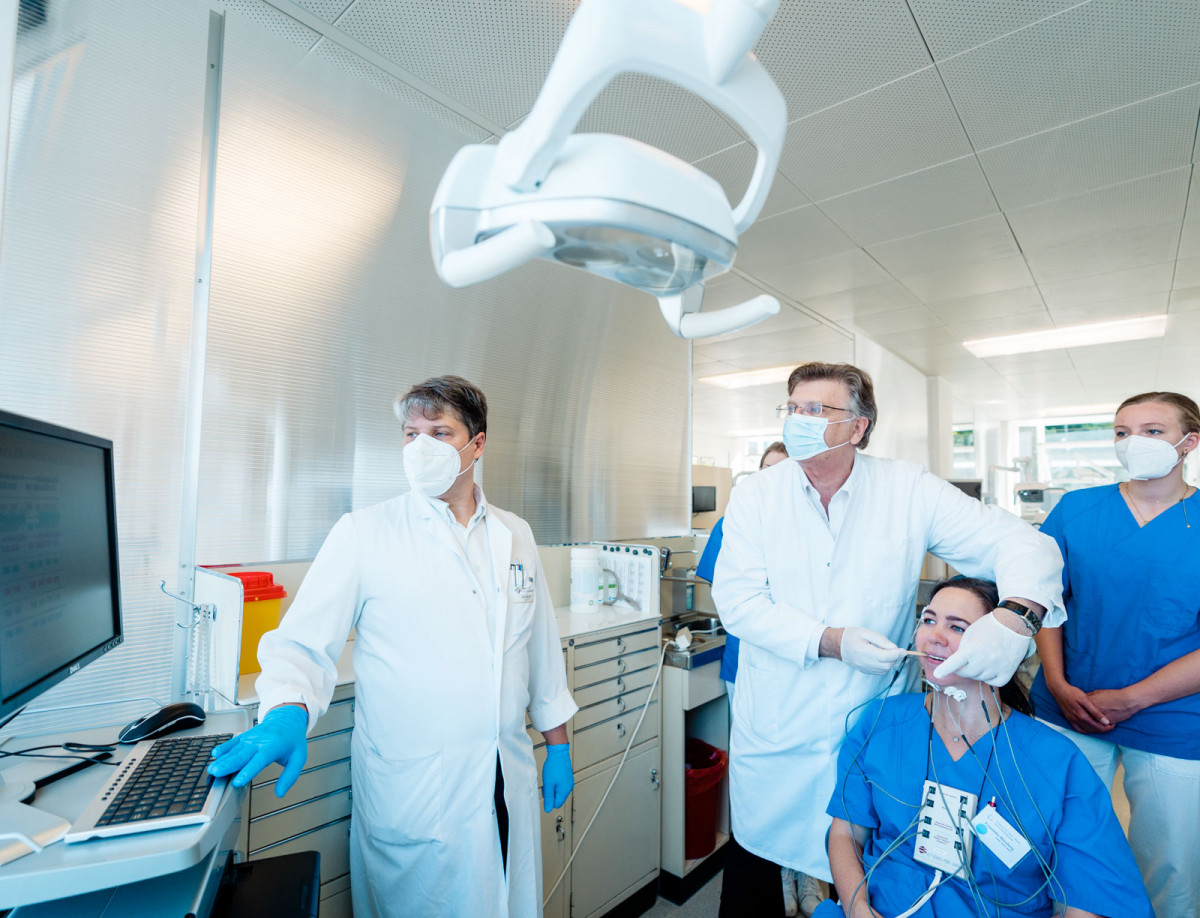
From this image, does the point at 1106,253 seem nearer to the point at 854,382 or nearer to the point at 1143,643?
the point at 1143,643

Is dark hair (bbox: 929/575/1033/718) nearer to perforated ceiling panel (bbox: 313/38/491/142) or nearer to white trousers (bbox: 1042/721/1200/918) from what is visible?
white trousers (bbox: 1042/721/1200/918)

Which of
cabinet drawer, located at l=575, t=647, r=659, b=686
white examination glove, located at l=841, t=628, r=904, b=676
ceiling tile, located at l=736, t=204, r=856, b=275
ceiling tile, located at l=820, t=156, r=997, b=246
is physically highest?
ceiling tile, located at l=736, t=204, r=856, b=275

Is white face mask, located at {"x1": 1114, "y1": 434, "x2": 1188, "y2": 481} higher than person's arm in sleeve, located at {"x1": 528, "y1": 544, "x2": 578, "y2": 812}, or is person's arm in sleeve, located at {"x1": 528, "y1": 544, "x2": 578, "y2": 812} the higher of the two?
white face mask, located at {"x1": 1114, "y1": 434, "x2": 1188, "y2": 481}

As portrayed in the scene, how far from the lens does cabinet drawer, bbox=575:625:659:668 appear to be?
210 cm

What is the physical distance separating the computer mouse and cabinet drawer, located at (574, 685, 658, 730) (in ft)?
3.61

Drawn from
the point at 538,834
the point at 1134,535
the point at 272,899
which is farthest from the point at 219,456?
the point at 1134,535

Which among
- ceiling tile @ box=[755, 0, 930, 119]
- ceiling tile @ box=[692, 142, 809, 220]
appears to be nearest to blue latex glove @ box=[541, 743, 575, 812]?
ceiling tile @ box=[692, 142, 809, 220]

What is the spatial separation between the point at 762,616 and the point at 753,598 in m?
0.06

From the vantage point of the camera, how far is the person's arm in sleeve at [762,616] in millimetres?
1379

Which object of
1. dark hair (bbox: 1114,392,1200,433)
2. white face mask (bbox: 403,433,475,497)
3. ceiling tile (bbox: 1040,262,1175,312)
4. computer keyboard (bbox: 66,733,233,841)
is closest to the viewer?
computer keyboard (bbox: 66,733,233,841)

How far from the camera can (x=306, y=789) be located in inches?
58.7

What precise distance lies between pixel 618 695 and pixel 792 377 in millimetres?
1212

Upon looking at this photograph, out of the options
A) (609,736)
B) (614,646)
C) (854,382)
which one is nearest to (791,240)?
(854,382)

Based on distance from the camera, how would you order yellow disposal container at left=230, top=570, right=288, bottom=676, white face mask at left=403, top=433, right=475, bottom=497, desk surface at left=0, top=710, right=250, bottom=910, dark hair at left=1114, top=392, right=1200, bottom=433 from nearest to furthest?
desk surface at left=0, top=710, right=250, bottom=910 → white face mask at left=403, top=433, right=475, bottom=497 → yellow disposal container at left=230, top=570, right=288, bottom=676 → dark hair at left=1114, top=392, right=1200, bottom=433
